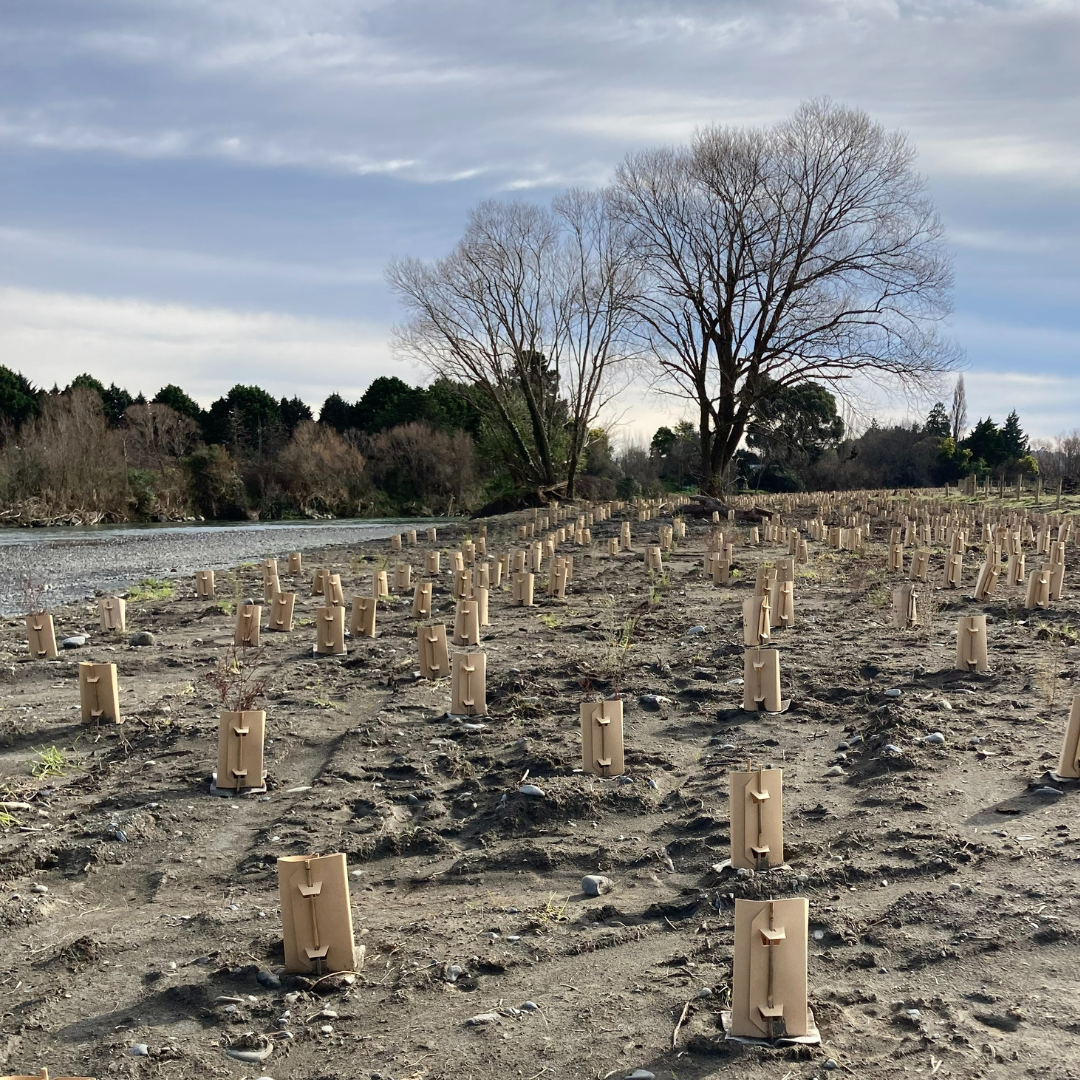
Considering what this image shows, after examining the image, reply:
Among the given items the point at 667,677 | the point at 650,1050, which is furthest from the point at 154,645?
the point at 650,1050

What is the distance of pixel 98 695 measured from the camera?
18.9 ft

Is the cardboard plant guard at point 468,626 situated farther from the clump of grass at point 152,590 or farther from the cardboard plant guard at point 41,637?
the clump of grass at point 152,590

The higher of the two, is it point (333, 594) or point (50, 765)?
point (333, 594)

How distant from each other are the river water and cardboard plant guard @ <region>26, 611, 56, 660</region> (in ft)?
12.6

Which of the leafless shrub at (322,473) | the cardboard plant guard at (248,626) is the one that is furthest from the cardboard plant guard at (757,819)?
the leafless shrub at (322,473)

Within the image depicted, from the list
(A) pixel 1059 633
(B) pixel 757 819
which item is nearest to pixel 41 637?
(B) pixel 757 819

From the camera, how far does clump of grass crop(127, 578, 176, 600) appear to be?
12.1 metres

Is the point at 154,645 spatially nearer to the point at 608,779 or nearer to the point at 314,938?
the point at 608,779

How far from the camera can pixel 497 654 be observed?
25.2ft

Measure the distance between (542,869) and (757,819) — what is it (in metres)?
0.81

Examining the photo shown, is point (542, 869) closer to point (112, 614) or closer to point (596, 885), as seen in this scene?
point (596, 885)

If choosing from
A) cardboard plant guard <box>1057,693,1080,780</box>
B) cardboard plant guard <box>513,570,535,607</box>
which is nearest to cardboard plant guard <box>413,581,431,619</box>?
cardboard plant guard <box>513,570,535,607</box>

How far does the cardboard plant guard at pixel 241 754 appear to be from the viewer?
4.74m

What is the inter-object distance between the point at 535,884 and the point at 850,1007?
4.25 ft
